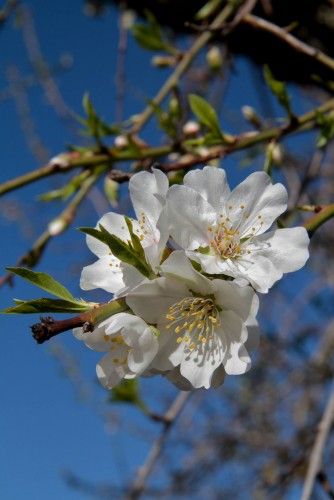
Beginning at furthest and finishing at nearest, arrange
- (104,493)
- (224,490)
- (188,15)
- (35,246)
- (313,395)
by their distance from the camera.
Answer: (224,490), (313,395), (104,493), (188,15), (35,246)

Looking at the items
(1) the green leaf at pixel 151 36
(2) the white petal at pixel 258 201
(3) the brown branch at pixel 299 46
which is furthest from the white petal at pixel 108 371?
(1) the green leaf at pixel 151 36

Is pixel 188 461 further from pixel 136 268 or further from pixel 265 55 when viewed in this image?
pixel 136 268

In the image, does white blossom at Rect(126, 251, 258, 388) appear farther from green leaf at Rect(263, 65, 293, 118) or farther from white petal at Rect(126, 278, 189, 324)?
green leaf at Rect(263, 65, 293, 118)

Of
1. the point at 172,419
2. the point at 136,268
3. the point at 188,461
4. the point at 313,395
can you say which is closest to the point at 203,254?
the point at 136,268

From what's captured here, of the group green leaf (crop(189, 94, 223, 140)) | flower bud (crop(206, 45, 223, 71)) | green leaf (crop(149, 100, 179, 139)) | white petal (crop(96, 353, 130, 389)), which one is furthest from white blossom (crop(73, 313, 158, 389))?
flower bud (crop(206, 45, 223, 71))

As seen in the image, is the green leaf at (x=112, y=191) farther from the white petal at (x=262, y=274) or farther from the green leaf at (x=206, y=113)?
the white petal at (x=262, y=274)

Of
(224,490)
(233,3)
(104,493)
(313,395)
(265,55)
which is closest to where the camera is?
(233,3)

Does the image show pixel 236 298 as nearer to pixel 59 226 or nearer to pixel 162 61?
pixel 59 226
